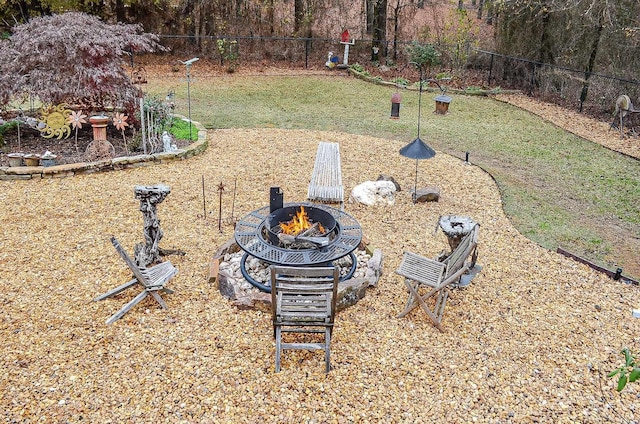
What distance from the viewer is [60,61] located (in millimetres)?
8336

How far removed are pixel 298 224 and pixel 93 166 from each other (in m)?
4.43

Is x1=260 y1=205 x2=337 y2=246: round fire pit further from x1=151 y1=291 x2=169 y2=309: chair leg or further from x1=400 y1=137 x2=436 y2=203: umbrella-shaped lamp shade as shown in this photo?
x1=400 y1=137 x2=436 y2=203: umbrella-shaped lamp shade


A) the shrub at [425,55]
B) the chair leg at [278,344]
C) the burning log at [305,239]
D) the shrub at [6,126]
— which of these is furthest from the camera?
the shrub at [425,55]

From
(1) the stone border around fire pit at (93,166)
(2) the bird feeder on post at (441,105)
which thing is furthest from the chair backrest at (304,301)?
(2) the bird feeder on post at (441,105)

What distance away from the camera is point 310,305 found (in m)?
4.09

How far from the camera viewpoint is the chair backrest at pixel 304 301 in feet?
13.1

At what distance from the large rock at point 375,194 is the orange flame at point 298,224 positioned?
1994 millimetres

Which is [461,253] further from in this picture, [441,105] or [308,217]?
[441,105]

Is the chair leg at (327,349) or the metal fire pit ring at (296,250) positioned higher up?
the metal fire pit ring at (296,250)

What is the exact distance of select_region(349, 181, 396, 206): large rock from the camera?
23.5 feet

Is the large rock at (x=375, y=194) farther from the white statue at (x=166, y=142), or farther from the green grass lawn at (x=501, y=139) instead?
the white statue at (x=166, y=142)

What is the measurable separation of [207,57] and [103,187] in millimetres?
12090

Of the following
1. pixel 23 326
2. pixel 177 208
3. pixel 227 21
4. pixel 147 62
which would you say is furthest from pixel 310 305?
pixel 227 21

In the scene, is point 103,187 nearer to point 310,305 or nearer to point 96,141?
point 96,141
